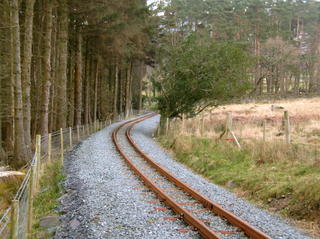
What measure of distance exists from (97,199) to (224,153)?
6937 mm

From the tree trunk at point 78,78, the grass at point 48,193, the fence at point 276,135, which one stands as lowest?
the grass at point 48,193

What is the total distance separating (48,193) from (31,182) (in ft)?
12.1

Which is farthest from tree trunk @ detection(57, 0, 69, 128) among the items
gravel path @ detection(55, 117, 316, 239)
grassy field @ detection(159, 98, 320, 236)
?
gravel path @ detection(55, 117, 316, 239)

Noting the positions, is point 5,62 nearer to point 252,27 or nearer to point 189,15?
point 189,15

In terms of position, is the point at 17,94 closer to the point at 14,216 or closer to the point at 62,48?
the point at 62,48

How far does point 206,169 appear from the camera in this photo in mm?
13273

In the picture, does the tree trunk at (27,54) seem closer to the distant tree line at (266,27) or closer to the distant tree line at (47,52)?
the distant tree line at (47,52)

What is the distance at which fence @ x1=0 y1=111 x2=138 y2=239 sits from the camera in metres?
4.75

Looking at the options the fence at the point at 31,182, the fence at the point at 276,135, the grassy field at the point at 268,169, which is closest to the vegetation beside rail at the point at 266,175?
the grassy field at the point at 268,169

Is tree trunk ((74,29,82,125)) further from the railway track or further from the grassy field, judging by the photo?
the railway track

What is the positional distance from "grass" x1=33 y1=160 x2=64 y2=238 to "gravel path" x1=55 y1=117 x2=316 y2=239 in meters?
0.26

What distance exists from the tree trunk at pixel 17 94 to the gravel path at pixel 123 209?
198 cm

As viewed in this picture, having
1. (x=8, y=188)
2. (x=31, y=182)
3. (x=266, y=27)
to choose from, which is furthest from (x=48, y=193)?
(x=266, y=27)

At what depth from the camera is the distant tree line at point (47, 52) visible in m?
13.6
